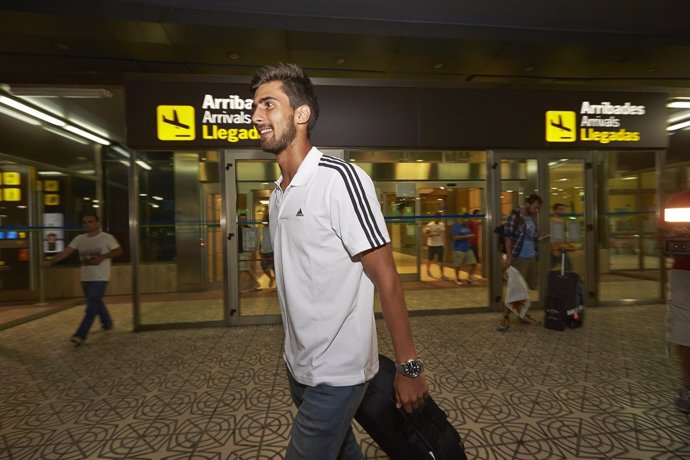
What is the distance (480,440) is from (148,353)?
12.1 ft

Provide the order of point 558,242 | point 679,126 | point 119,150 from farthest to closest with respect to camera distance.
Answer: point 119,150, point 679,126, point 558,242

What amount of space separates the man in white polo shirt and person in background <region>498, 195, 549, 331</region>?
3956mm

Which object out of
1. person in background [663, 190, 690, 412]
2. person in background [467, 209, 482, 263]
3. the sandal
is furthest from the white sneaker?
person in background [467, 209, 482, 263]

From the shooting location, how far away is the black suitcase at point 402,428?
1163 mm

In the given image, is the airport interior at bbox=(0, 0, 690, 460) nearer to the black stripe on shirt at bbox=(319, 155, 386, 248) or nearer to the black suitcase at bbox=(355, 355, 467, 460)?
the black suitcase at bbox=(355, 355, 467, 460)

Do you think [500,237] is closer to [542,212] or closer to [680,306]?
[542,212]

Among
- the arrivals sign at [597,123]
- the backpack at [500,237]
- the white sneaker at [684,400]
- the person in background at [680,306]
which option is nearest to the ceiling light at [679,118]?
the arrivals sign at [597,123]

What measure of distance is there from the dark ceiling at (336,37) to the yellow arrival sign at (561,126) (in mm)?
497

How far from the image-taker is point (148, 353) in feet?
13.3

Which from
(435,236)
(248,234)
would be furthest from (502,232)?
(248,234)

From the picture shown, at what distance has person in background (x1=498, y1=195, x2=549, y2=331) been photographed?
4.57 metres

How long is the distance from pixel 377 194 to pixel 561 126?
10.5 ft

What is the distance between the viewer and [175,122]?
15.9 ft

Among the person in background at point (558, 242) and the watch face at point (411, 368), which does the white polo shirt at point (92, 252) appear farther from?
the person in background at point (558, 242)
